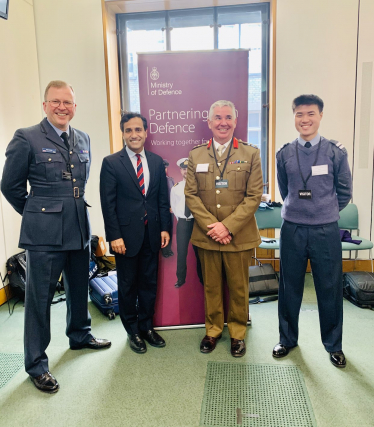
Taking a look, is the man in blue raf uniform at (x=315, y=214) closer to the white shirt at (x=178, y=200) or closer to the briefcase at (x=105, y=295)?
the white shirt at (x=178, y=200)

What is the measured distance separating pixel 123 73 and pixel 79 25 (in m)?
0.74

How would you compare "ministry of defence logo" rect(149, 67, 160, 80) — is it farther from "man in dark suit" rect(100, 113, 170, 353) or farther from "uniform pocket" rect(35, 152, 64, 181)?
"uniform pocket" rect(35, 152, 64, 181)

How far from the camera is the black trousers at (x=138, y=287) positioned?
8.43 feet

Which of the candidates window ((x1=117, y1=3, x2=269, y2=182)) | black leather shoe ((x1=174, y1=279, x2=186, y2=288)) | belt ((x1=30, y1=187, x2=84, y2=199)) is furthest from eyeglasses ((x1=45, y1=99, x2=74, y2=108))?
window ((x1=117, y1=3, x2=269, y2=182))

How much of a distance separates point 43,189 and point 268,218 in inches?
108

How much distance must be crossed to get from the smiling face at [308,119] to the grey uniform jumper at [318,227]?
0.35 feet

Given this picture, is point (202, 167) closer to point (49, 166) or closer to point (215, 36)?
point (49, 166)

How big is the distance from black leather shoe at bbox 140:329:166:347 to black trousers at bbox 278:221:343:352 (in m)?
0.95

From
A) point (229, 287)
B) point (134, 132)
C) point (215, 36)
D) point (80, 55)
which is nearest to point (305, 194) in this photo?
point (229, 287)

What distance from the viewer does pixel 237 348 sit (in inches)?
99.7

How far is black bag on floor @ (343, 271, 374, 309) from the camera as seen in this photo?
11.1 ft

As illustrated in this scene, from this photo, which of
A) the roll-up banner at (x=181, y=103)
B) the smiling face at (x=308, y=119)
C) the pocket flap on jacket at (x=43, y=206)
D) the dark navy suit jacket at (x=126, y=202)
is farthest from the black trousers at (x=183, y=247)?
the smiling face at (x=308, y=119)

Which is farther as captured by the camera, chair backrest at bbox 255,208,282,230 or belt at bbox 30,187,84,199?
chair backrest at bbox 255,208,282,230

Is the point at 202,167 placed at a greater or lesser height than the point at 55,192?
greater
